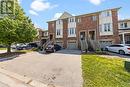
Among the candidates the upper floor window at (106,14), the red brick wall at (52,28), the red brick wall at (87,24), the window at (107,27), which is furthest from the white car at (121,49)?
the red brick wall at (52,28)

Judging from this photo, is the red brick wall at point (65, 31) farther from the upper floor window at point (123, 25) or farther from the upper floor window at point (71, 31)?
the upper floor window at point (123, 25)

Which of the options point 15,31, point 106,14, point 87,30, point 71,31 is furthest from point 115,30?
point 15,31

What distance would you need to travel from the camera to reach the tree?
86.7 feet

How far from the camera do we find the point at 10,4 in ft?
96.9

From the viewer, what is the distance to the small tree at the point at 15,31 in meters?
26.4

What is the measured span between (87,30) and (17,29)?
15498 mm

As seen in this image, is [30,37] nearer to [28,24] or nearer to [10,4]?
[28,24]

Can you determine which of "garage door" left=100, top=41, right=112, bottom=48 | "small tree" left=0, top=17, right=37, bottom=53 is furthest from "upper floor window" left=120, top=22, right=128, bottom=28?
"small tree" left=0, top=17, right=37, bottom=53

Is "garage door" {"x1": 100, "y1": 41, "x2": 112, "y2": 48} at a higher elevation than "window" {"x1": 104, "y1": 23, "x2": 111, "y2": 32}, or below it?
below

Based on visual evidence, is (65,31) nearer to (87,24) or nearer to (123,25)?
(87,24)

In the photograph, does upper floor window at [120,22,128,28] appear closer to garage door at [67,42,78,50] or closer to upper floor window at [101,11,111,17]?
upper floor window at [101,11,111,17]

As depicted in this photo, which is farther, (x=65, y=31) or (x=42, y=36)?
(x=42, y=36)

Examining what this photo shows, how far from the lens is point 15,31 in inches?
1080

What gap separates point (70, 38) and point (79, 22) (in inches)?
171
